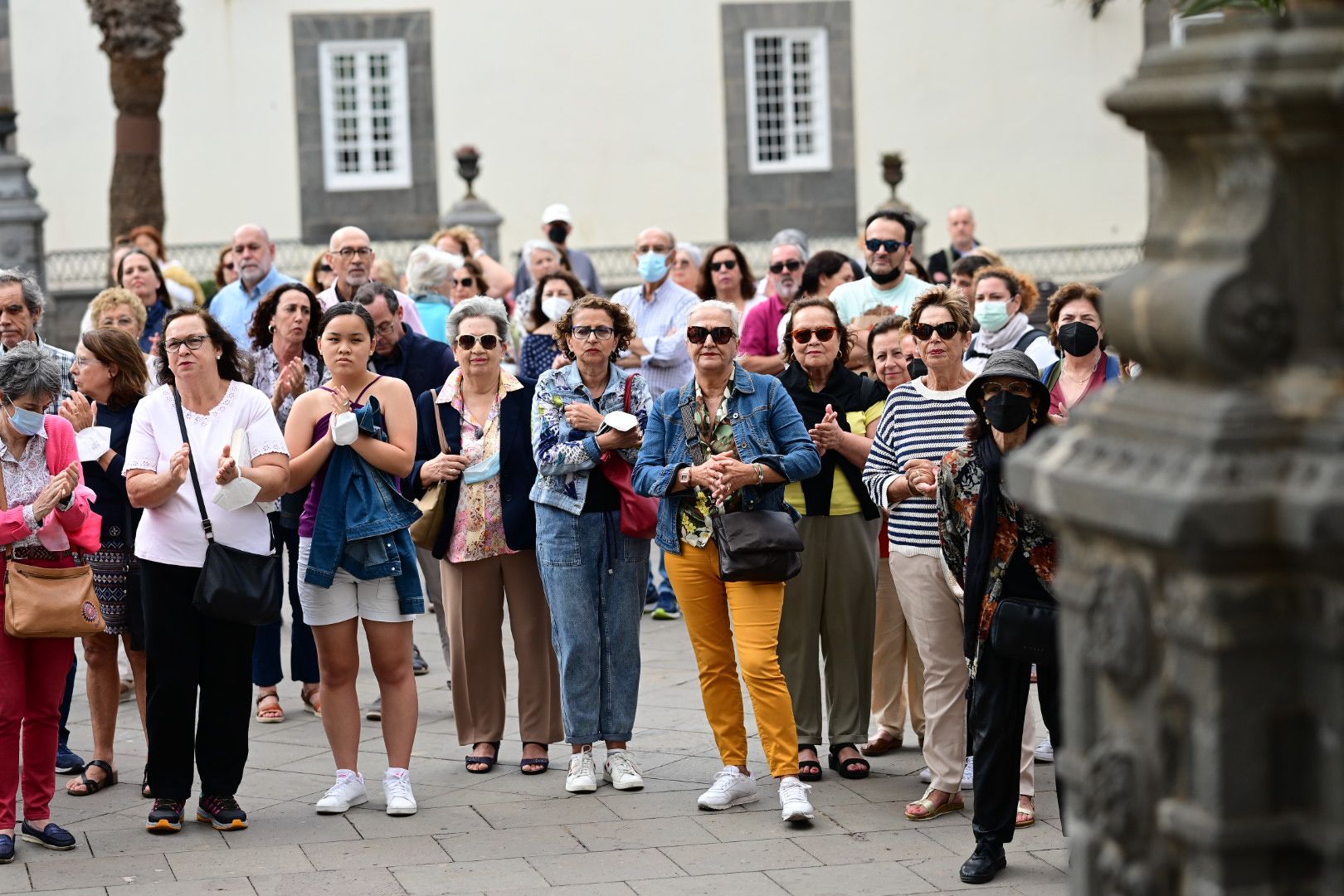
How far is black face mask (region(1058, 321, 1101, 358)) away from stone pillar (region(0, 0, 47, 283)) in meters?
15.8

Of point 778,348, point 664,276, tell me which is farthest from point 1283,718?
point 664,276

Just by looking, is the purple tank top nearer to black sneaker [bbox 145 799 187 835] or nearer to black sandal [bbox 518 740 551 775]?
black sneaker [bbox 145 799 187 835]

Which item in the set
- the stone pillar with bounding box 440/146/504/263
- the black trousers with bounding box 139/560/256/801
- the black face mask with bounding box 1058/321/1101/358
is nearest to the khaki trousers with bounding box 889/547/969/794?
the black face mask with bounding box 1058/321/1101/358

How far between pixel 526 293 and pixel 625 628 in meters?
4.11

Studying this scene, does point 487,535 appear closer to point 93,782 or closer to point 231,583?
point 231,583

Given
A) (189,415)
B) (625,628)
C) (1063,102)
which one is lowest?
(625,628)

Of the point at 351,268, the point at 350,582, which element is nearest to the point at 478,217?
the point at 351,268

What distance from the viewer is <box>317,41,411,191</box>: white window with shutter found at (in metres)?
26.9

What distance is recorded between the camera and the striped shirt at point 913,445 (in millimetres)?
7051

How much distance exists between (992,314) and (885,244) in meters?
0.67

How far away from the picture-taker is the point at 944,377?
718 cm

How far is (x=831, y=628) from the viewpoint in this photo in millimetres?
7770

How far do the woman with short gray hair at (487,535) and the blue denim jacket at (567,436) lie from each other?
18 cm

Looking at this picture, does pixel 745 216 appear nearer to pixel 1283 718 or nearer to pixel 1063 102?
pixel 1063 102
